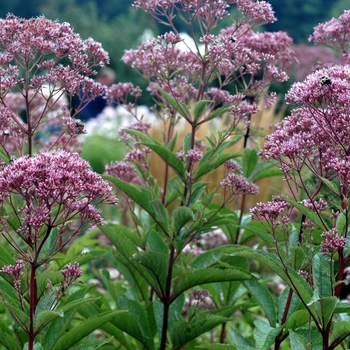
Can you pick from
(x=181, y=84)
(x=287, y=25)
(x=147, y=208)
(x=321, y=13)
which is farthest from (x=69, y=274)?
(x=321, y=13)

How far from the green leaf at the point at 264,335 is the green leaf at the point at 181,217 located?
0.52 metres

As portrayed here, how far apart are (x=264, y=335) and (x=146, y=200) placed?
769mm

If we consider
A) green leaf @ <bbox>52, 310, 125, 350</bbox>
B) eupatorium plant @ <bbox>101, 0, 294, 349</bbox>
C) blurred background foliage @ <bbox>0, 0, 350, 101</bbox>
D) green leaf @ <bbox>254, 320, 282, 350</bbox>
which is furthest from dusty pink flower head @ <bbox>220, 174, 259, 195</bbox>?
blurred background foliage @ <bbox>0, 0, 350, 101</bbox>

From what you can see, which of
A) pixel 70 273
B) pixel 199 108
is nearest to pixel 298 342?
pixel 70 273

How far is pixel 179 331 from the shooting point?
285 centimetres

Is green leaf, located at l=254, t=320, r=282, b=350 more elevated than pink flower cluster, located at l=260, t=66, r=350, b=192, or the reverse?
pink flower cluster, located at l=260, t=66, r=350, b=192

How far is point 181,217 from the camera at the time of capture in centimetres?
269

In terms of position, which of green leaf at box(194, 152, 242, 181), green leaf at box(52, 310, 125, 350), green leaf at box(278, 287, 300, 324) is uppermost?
green leaf at box(194, 152, 242, 181)

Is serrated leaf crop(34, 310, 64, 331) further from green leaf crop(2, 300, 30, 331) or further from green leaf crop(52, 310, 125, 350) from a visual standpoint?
green leaf crop(52, 310, 125, 350)

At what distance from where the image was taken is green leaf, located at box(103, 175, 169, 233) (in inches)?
107

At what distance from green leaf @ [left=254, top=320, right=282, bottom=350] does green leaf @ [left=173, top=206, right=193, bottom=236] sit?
519mm

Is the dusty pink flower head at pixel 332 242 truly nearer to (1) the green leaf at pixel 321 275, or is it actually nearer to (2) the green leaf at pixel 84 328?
(1) the green leaf at pixel 321 275

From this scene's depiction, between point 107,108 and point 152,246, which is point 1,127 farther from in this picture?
point 107,108

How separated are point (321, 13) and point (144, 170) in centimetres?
3804
